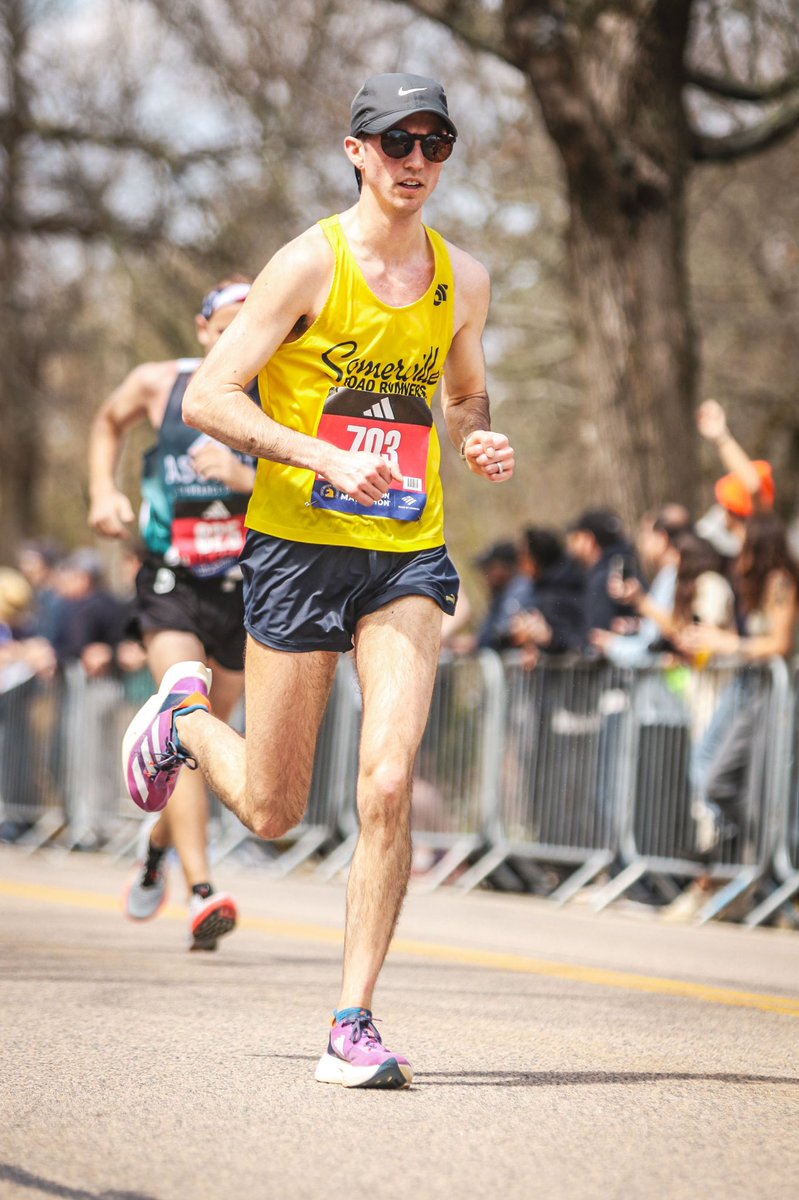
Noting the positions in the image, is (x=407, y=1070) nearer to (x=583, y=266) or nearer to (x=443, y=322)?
(x=443, y=322)

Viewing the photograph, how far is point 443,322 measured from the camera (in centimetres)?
537

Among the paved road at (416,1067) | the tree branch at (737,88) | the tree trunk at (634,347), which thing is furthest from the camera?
the tree branch at (737,88)

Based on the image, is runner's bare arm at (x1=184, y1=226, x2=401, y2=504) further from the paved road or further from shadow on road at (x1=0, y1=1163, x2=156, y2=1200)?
shadow on road at (x1=0, y1=1163, x2=156, y2=1200)

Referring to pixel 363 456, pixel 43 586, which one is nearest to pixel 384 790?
pixel 363 456

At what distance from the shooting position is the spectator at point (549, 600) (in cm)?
1223

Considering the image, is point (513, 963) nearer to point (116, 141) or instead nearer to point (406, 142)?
point (406, 142)

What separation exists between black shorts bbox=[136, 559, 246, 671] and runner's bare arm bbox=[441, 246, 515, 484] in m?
2.14

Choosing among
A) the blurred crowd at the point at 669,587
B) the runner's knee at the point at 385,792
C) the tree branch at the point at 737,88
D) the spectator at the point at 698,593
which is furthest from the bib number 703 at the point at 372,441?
the tree branch at the point at 737,88

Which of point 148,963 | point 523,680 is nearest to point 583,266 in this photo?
point 523,680

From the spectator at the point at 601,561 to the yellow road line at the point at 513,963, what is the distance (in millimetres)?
3165

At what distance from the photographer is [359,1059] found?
485cm

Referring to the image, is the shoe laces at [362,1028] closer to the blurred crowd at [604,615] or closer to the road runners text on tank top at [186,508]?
the blurred crowd at [604,615]

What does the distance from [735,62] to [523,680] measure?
5470 millimetres

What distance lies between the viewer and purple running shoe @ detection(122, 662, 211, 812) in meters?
5.92
